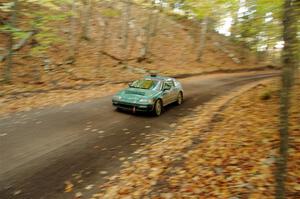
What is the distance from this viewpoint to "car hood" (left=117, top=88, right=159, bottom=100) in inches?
476

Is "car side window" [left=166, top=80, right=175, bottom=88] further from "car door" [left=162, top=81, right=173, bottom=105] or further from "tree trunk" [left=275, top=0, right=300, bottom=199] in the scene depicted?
"tree trunk" [left=275, top=0, right=300, bottom=199]

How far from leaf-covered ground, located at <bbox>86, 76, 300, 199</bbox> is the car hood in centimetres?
265

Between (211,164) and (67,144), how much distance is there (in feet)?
14.0

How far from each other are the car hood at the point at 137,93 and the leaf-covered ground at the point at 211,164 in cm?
265

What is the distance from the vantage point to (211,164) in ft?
22.1

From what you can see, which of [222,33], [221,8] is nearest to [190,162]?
[221,8]

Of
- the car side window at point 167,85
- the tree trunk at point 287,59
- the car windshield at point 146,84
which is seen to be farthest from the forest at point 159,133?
the car windshield at point 146,84

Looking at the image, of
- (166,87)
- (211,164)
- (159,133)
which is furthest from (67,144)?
(166,87)

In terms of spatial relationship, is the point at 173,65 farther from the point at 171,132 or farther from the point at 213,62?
the point at 171,132

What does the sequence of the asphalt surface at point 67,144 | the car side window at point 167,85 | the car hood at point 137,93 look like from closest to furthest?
1. the asphalt surface at point 67,144
2. the car hood at point 137,93
3. the car side window at point 167,85

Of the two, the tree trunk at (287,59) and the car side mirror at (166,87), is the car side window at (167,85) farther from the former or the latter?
the tree trunk at (287,59)

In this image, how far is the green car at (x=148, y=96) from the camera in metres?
11.9

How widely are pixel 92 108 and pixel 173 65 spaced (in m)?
17.0

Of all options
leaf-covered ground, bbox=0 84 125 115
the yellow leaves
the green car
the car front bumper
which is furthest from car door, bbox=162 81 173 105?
the yellow leaves
